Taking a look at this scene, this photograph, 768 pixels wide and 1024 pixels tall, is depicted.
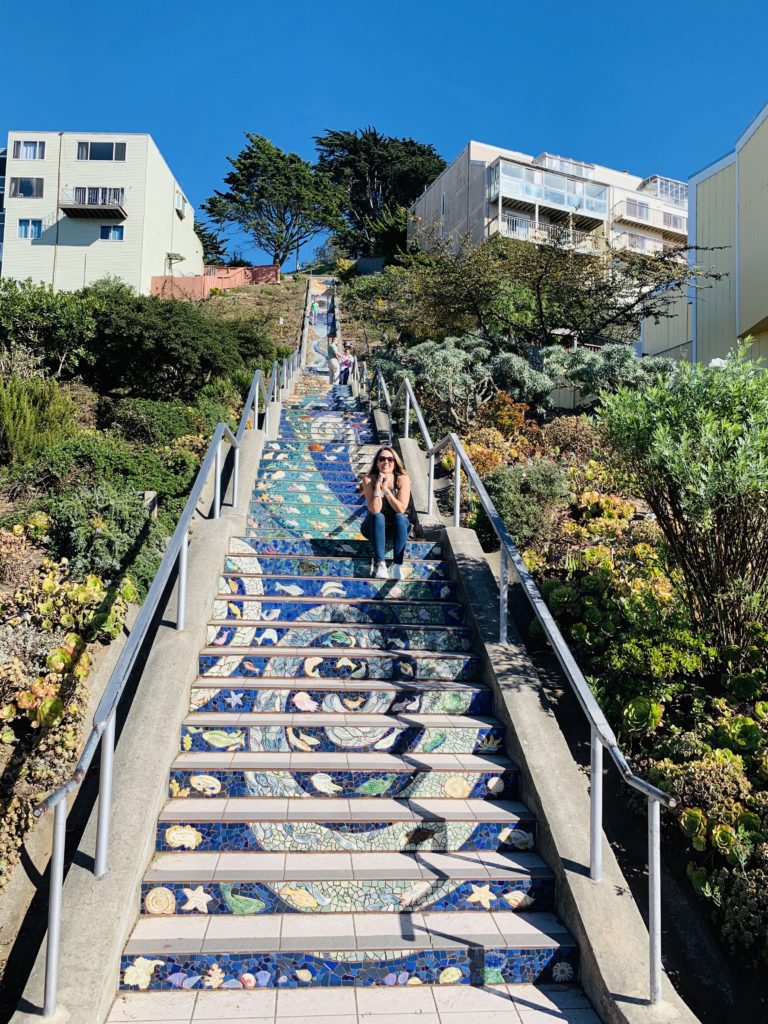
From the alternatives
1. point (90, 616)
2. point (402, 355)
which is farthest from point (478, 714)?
point (402, 355)

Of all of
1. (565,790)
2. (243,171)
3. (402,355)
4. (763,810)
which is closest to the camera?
(763,810)

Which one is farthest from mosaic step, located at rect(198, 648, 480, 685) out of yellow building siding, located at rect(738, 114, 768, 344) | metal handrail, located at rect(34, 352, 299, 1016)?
yellow building siding, located at rect(738, 114, 768, 344)

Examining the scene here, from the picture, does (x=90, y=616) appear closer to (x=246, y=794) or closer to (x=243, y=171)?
(x=246, y=794)

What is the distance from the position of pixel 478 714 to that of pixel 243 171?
5234 cm

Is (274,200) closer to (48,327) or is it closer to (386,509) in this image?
(48,327)

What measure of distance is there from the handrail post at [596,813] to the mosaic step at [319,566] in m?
2.61

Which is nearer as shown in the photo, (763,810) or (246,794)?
(763,810)

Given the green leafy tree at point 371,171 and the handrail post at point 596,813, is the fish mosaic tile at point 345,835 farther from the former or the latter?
the green leafy tree at point 371,171

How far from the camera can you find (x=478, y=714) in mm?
4441

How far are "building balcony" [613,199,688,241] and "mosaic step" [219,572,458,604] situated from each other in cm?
4105

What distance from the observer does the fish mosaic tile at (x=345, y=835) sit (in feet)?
11.3

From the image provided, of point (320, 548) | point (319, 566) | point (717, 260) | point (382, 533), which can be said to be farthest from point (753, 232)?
point (319, 566)

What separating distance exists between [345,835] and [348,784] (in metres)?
0.31

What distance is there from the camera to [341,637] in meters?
4.85
